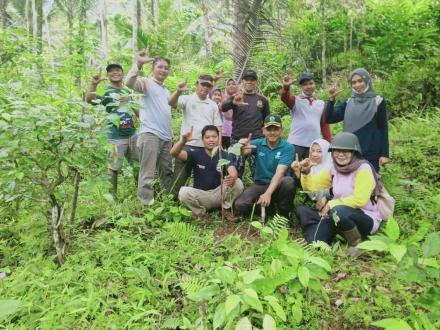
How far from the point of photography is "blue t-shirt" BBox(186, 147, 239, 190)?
4664 mm

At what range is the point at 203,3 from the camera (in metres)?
10.1

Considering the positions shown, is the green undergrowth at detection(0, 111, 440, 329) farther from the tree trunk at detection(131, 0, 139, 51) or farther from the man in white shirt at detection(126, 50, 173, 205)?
the tree trunk at detection(131, 0, 139, 51)

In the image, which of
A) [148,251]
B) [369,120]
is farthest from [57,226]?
[369,120]

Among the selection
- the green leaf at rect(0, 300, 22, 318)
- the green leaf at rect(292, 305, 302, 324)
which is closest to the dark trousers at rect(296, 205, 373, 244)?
the green leaf at rect(292, 305, 302, 324)

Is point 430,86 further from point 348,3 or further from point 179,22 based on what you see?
point 179,22

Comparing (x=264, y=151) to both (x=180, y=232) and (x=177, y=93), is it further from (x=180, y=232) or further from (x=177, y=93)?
(x=180, y=232)

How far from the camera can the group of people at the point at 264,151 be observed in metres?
3.86

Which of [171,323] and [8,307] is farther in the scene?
[171,323]

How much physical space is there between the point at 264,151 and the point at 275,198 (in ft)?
2.14

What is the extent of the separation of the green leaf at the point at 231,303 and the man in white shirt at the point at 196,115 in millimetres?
3001

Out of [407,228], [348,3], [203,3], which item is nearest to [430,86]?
[348,3]

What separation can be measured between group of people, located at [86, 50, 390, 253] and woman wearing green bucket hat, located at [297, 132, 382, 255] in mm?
11

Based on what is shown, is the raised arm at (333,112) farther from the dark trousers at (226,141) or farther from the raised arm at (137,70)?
the raised arm at (137,70)

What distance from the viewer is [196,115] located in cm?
488
